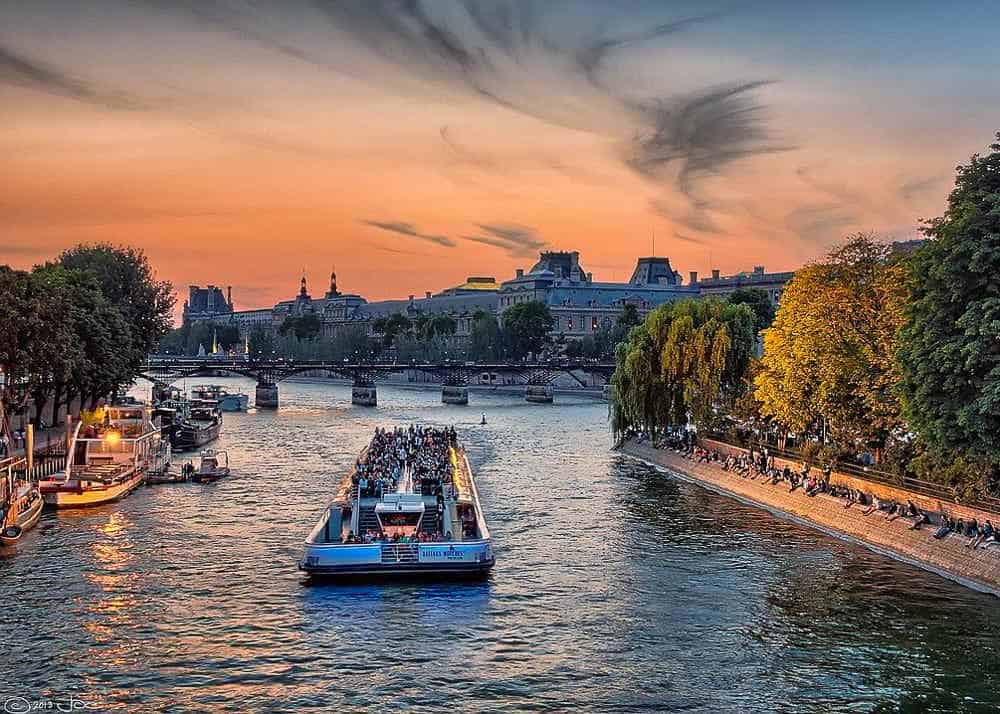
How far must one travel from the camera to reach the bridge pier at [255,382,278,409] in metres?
152

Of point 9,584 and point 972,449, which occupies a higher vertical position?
point 972,449

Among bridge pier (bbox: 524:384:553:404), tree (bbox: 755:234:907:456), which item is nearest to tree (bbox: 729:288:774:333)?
bridge pier (bbox: 524:384:553:404)

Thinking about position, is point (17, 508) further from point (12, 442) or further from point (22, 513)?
point (12, 442)

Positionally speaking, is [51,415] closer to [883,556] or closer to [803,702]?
[883,556]

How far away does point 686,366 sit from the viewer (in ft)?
243

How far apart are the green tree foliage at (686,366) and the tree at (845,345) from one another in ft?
46.5

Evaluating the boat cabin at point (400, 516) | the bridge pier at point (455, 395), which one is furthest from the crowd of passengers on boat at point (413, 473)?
the bridge pier at point (455, 395)

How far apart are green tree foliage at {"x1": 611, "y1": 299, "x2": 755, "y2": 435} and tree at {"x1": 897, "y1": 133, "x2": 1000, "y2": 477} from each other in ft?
97.6

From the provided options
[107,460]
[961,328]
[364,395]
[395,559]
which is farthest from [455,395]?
[961,328]

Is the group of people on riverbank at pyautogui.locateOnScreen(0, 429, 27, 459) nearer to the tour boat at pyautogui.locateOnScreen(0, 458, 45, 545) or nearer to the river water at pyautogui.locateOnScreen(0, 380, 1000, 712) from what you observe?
the tour boat at pyautogui.locateOnScreen(0, 458, 45, 545)

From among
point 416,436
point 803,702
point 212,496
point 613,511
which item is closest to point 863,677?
point 803,702

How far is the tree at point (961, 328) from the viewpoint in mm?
38031

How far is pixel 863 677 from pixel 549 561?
632 inches

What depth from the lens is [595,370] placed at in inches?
6693
